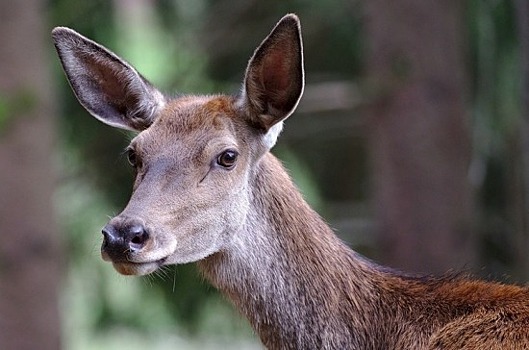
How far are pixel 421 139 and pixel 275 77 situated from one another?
19.4 feet

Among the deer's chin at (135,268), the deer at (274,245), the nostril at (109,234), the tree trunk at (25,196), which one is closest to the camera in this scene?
the nostril at (109,234)

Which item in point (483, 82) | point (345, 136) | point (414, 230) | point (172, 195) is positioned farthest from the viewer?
point (345, 136)

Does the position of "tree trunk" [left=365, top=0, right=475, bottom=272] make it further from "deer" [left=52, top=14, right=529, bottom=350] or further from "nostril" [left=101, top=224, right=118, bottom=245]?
"nostril" [left=101, top=224, right=118, bottom=245]

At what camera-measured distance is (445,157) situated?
43.4 feet

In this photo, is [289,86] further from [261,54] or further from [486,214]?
[486,214]

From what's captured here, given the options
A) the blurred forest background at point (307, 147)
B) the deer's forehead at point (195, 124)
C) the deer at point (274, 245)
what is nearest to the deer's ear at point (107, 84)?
the deer at point (274, 245)

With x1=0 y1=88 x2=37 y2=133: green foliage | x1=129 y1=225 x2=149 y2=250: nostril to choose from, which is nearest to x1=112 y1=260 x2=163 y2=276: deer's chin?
x1=129 y1=225 x2=149 y2=250: nostril

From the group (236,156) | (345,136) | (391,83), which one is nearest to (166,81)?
(345,136)

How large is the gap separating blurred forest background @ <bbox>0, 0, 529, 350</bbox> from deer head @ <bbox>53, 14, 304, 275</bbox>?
2083 millimetres

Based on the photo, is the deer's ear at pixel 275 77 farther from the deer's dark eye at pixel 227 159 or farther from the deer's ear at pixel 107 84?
the deer's ear at pixel 107 84

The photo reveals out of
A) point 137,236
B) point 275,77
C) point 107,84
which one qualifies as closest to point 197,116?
point 275,77

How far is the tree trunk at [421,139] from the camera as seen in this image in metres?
13.2

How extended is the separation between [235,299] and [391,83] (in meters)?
6.04

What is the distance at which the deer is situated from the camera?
24.0ft
